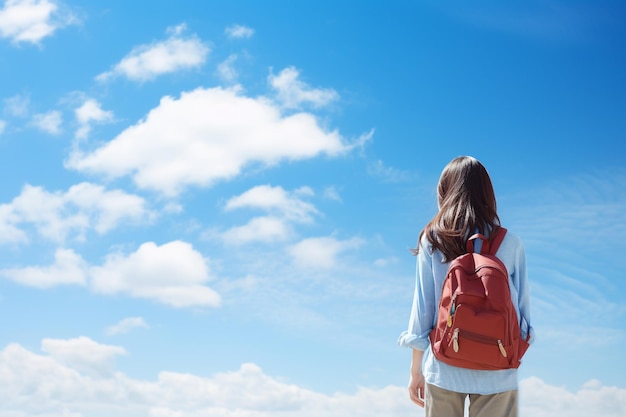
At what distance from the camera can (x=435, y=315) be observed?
14.9 feet

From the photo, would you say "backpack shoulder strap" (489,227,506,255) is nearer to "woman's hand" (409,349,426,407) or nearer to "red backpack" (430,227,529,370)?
"red backpack" (430,227,529,370)

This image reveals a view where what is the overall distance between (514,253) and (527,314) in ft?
1.18

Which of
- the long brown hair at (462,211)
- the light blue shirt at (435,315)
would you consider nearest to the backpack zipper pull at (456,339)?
the light blue shirt at (435,315)

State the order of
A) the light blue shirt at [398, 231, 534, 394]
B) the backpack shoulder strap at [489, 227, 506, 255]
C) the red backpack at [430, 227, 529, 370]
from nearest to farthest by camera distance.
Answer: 1. the red backpack at [430, 227, 529, 370]
2. the light blue shirt at [398, 231, 534, 394]
3. the backpack shoulder strap at [489, 227, 506, 255]

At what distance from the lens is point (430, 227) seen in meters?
4.57

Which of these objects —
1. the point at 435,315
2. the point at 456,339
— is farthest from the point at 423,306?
the point at 456,339

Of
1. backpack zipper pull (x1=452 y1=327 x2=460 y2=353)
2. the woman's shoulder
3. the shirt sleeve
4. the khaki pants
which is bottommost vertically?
the khaki pants

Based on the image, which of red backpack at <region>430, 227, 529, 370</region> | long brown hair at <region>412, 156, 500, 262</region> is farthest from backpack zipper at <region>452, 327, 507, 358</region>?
long brown hair at <region>412, 156, 500, 262</region>

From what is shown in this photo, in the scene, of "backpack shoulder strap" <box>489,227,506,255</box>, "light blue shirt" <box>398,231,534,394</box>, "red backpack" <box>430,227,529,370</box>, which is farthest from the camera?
"backpack shoulder strap" <box>489,227,506,255</box>

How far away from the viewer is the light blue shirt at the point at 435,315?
14.1 feet

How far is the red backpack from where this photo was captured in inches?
165

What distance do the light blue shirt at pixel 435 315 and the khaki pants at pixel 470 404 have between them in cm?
5

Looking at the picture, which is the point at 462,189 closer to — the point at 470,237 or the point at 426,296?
the point at 470,237

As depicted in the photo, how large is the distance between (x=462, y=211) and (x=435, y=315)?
2.08 feet
